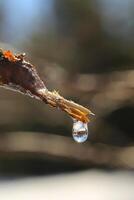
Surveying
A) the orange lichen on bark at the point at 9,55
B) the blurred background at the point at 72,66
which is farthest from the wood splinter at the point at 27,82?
the blurred background at the point at 72,66

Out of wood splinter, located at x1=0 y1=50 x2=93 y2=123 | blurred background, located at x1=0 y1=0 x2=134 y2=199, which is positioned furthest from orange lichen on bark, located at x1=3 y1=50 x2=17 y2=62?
blurred background, located at x1=0 y1=0 x2=134 y2=199

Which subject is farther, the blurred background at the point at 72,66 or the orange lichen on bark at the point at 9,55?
the blurred background at the point at 72,66

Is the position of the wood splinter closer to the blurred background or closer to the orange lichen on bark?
the orange lichen on bark

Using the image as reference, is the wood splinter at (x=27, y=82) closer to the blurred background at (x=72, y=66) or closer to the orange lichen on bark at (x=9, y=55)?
the orange lichen on bark at (x=9, y=55)

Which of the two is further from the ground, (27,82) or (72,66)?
(72,66)

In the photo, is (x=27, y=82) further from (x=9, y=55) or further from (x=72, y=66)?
(x=72, y=66)

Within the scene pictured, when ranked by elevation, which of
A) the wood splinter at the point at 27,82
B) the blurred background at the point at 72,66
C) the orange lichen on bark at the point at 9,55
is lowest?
the wood splinter at the point at 27,82

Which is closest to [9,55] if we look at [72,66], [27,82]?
[27,82]

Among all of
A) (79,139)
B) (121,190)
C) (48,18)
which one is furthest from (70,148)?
(79,139)

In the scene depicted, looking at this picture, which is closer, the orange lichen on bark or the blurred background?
the orange lichen on bark
